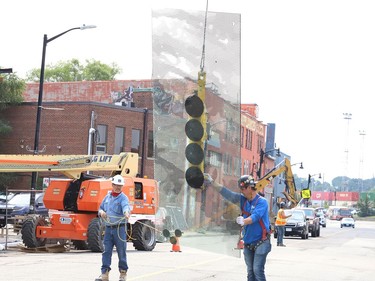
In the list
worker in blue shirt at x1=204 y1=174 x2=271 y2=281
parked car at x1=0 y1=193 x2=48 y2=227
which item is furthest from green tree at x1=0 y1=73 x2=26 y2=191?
worker in blue shirt at x1=204 y1=174 x2=271 y2=281

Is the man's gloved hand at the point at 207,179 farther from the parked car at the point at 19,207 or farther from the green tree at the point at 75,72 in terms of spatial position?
the green tree at the point at 75,72

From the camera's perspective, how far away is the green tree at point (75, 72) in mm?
99688

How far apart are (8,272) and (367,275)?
320 inches

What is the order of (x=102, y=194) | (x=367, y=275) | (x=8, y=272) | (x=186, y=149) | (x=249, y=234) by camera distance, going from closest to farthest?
(x=186, y=149) < (x=249, y=234) < (x=8, y=272) < (x=367, y=275) < (x=102, y=194)

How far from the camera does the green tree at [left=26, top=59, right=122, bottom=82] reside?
3925 inches

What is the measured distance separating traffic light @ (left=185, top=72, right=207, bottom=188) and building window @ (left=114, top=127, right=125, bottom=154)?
155 ft

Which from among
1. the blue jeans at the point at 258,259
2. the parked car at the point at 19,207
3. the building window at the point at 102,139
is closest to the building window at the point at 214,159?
the blue jeans at the point at 258,259

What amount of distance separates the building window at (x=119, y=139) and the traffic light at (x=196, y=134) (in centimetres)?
4727

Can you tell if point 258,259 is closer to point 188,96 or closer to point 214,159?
point 214,159

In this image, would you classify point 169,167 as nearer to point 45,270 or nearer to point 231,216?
point 231,216

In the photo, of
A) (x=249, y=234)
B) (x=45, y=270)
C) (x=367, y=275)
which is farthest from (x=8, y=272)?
(x=367, y=275)

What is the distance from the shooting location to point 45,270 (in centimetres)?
1602

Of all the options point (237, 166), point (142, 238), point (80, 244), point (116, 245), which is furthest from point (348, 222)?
point (237, 166)

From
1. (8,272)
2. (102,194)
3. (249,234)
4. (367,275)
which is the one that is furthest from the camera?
(102,194)
